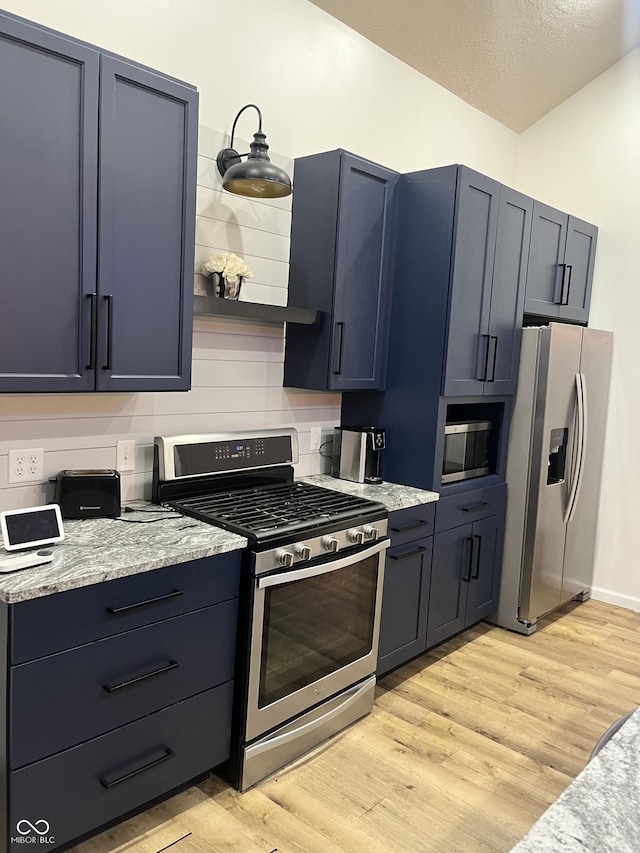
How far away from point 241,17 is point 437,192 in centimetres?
110

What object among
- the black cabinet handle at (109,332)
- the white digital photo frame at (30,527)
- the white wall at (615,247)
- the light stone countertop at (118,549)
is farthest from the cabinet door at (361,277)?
the white wall at (615,247)

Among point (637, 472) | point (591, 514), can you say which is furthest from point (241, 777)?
point (637, 472)

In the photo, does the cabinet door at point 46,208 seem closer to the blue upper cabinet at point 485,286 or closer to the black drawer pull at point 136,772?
the black drawer pull at point 136,772

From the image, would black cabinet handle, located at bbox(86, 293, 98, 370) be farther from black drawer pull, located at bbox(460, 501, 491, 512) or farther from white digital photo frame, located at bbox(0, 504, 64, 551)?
black drawer pull, located at bbox(460, 501, 491, 512)

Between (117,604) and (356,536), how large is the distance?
0.97 metres

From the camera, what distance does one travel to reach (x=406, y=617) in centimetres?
303

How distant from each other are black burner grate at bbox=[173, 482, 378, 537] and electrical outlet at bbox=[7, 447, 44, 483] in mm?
506

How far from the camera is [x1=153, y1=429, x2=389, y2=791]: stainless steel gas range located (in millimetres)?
2240

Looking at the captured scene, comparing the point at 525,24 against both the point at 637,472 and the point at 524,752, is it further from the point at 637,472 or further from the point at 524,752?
Answer: the point at 524,752

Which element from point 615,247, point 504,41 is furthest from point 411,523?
point 504,41

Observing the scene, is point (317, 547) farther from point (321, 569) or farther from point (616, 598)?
point (616, 598)

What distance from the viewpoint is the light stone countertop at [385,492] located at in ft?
9.56

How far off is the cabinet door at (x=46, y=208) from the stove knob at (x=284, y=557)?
825mm

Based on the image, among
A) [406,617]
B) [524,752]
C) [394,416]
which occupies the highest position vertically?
[394,416]
